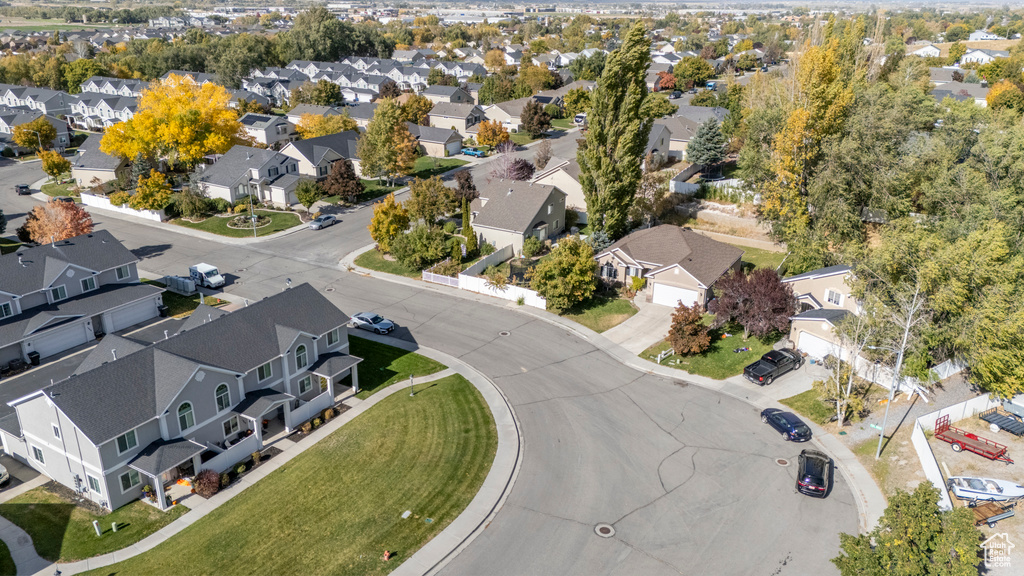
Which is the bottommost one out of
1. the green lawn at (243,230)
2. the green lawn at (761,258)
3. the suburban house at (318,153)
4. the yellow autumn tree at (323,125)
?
the green lawn at (761,258)

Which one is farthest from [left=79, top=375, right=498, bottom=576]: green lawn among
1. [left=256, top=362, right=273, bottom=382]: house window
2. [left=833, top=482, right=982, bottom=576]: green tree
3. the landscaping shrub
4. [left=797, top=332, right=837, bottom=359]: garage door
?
[left=797, top=332, right=837, bottom=359]: garage door

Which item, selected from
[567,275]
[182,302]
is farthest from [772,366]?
[182,302]

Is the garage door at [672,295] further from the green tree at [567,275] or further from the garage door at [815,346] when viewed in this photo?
the garage door at [815,346]

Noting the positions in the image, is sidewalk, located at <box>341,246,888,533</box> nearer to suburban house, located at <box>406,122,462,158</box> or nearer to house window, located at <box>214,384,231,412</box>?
house window, located at <box>214,384,231,412</box>

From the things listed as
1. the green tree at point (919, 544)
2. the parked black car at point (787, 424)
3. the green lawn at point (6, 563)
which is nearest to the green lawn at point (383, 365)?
the green lawn at point (6, 563)

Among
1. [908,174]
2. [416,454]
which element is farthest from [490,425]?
[908,174]

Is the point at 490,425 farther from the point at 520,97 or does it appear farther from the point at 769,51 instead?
the point at 769,51

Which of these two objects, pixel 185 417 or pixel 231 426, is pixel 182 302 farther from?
pixel 185 417
